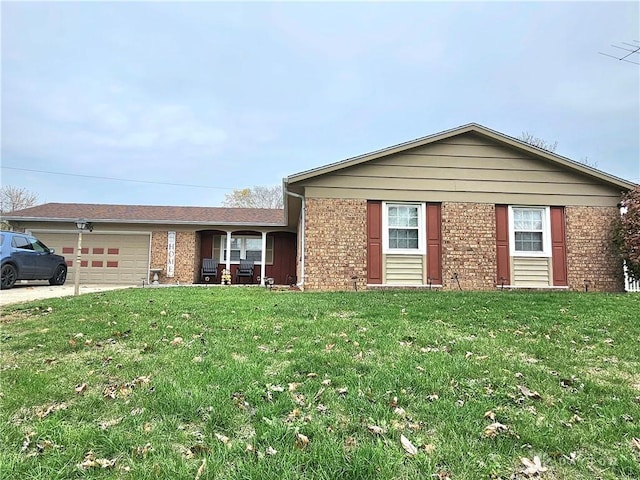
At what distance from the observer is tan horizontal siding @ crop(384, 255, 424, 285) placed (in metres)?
10.8

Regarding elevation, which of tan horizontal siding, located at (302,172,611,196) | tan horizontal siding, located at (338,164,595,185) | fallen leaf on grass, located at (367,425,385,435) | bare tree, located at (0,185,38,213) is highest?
bare tree, located at (0,185,38,213)

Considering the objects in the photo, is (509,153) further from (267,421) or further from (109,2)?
(109,2)

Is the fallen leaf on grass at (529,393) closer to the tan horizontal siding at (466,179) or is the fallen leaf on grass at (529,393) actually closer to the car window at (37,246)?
the tan horizontal siding at (466,179)

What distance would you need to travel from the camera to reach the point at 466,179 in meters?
11.0

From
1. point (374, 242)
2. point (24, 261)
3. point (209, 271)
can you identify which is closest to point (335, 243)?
point (374, 242)

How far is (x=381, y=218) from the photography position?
10852 mm

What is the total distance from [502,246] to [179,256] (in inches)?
479

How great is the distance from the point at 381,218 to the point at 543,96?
20.4m

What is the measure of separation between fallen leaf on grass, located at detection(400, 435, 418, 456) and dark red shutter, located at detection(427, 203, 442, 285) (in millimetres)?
8660

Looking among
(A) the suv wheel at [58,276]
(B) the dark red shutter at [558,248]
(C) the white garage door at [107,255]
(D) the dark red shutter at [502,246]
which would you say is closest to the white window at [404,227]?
(D) the dark red shutter at [502,246]

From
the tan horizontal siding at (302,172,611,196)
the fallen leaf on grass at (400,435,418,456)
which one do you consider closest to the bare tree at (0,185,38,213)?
the tan horizontal siding at (302,172,611,196)

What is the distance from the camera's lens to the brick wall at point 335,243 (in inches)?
415

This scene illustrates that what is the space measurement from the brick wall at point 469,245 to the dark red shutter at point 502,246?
7.0 inches

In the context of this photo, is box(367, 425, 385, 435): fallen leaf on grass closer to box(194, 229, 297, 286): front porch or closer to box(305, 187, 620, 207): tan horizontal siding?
box(305, 187, 620, 207): tan horizontal siding
